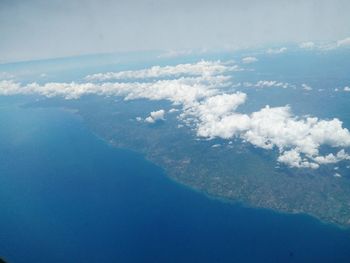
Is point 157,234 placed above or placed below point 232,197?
above

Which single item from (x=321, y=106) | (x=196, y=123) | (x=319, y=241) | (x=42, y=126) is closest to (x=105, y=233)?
(x=319, y=241)

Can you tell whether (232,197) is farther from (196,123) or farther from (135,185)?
(196,123)

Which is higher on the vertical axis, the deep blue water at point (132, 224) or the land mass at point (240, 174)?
the deep blue water at point (132, 224)

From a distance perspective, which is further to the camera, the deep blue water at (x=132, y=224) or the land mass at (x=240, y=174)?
the land mass at (x=240, y=174)

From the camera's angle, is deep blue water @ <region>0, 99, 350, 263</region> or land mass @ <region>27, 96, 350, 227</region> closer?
deep blue water @ <region>0, 99, 350, 263</region>

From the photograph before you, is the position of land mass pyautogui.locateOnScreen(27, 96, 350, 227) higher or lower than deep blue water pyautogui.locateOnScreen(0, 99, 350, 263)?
lower

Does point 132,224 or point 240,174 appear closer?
point 132,224

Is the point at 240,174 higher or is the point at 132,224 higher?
the point at 132,224

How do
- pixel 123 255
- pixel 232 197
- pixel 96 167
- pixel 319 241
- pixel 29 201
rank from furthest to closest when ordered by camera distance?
pixel 96 167
pixel 232 197
pixel 29 201
pixel 319 241
pixel 123 255
